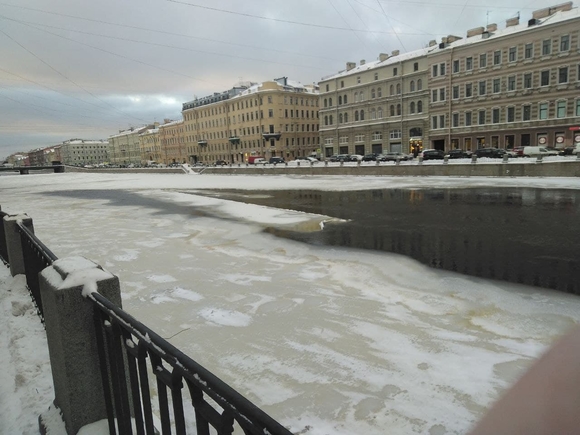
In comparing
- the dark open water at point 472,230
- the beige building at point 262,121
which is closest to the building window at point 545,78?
the dark open water at point 472,230

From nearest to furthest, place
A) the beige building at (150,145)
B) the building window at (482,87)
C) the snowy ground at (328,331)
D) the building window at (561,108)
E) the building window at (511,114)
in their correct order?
1. the snowy ground at (328,331)
2. the building window at (561,108)
3. the building window at (511,114)
4. the building window at (482,87)
5. the beige building at (150,145)

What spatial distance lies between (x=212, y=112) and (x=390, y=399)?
11300 cm

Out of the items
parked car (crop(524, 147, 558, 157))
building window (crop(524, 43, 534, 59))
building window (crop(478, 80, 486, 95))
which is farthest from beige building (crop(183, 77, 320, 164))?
parked car (crop(524, 147, 558, 157))

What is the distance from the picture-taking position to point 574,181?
82.6 ft

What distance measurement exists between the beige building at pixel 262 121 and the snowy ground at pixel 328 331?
86.2 metres

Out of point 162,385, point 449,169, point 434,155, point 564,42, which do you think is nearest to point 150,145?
point 434,155

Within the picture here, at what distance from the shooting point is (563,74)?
4928cm

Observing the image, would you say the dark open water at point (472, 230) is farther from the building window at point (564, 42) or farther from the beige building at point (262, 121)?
the beige building at point (262, 121)

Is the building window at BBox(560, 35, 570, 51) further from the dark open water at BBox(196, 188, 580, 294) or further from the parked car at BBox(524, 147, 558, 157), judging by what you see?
the dark open water at BBox(196, 188, 580, 294)

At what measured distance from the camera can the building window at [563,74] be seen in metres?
49.0

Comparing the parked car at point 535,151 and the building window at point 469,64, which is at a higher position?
the building window at point 469,64

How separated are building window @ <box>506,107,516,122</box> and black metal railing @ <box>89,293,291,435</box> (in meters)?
61.5

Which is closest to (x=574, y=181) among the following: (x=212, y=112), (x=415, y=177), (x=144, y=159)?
(x=415, y=177)

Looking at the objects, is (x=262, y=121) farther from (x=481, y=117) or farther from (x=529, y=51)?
(x=529, y=51)
